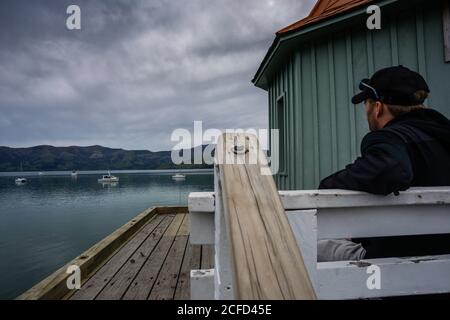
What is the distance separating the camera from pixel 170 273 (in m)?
2.83

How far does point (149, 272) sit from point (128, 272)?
0.74 feet

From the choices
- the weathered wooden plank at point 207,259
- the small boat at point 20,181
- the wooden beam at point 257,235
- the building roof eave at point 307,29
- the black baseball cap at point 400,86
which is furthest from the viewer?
the small boat at point 20,181

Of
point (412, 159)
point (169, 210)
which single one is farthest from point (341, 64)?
point (169, 210)

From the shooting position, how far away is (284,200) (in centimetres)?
97

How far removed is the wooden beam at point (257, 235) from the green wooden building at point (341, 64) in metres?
3.62

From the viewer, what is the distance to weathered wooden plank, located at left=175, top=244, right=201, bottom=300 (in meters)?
2.36

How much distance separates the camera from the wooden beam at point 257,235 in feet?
1.82

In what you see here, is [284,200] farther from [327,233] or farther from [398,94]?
[398,94]

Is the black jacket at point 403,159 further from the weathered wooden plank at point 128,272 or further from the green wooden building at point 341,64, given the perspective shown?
the green wooden building at point 341,64

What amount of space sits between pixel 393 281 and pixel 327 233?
385 mm

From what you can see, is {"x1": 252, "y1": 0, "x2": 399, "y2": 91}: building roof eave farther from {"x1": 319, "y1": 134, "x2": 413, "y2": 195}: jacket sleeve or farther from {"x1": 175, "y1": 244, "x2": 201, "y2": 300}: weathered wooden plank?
{"x1": 175, "y1": 244, "x2": 201, "y2": 300}: weathered wooden plank

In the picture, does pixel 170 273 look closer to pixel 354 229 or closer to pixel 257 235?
pixel 354 229

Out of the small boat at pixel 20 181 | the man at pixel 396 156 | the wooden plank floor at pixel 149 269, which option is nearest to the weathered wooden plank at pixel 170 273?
the wooden plank floor at pixel 149 269
